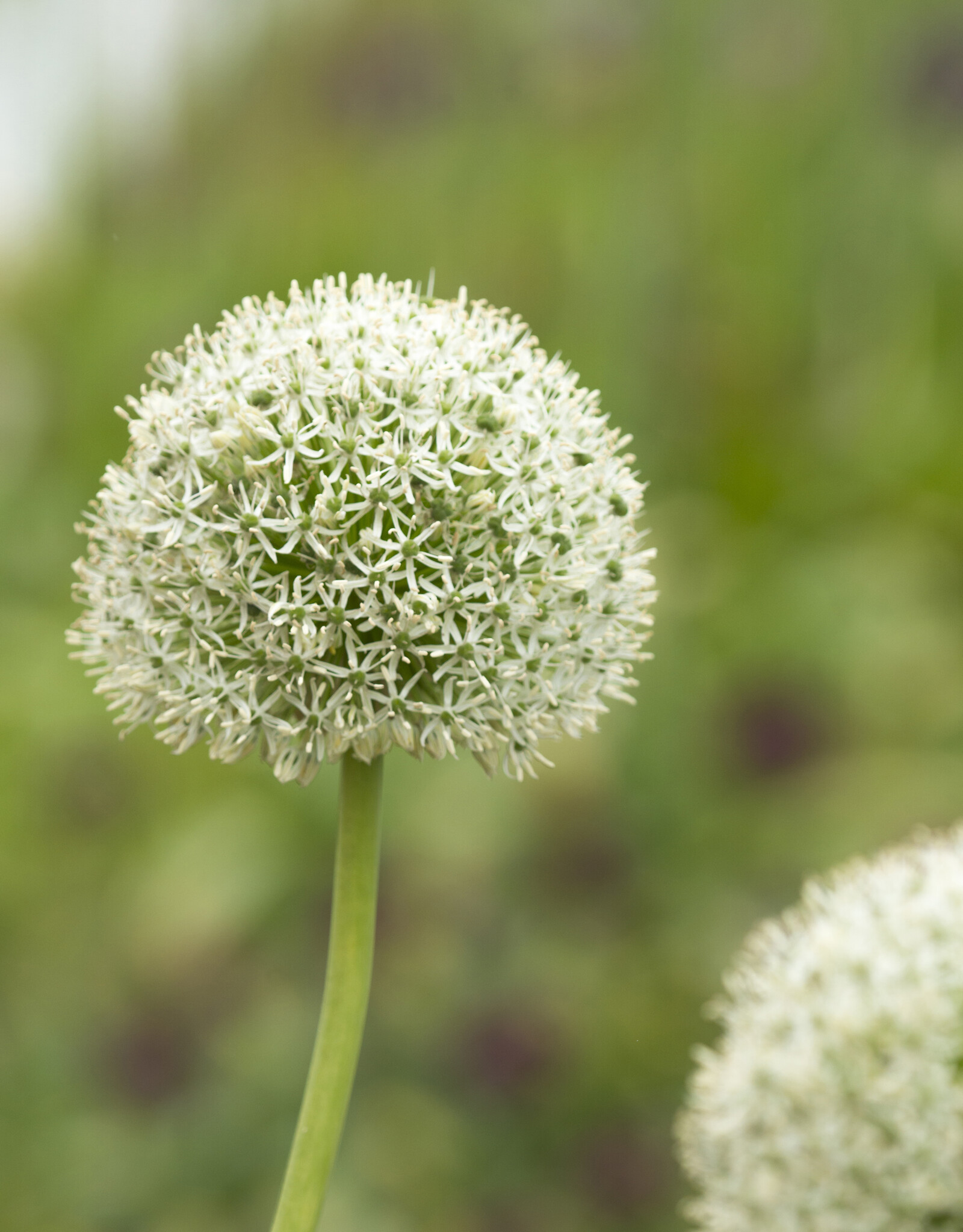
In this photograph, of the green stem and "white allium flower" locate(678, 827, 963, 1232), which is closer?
the green stem

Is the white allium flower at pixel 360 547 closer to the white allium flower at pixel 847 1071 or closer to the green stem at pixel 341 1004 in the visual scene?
the green stem at pixel 341 1004

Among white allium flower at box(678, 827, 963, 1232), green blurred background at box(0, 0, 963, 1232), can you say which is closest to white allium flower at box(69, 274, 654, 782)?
white allium flower at box(678, 827, 963, 1232)

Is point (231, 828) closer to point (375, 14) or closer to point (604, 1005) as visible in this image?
point (604, 1005)

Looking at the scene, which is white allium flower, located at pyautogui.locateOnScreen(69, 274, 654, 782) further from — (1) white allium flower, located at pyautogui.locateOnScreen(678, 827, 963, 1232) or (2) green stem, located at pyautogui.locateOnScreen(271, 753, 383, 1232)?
(1) white allium flower, located at pyautogui.locateOnScreen(678, 827, 963, 1232)


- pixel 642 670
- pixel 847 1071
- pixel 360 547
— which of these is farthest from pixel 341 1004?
pixel 642 670

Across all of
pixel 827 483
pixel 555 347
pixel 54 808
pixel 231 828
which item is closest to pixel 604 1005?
pixel 231 828

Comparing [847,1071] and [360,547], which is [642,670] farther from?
[360,547]
